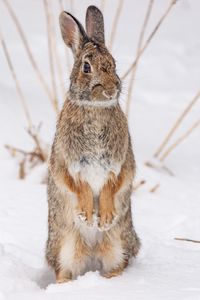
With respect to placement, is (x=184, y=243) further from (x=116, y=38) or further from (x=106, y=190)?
(x=116, y=38)

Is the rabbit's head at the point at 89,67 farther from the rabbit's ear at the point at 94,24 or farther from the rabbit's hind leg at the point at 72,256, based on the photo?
the rabbit's hind leg at the point at 72,256

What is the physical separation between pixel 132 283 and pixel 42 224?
1522mm

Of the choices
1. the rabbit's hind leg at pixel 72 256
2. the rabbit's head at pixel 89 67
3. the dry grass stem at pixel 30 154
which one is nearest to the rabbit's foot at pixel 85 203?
the rabbit's hind leg at pixel 72 256

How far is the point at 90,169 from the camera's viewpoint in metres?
4.70

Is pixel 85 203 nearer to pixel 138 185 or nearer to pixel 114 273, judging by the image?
pixel 114 273

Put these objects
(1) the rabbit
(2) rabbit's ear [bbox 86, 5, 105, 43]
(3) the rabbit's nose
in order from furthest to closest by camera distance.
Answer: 1. (2) rabbit's ear [bbox 86, 5, 105, 43]
2. (1) the rabbit
3. (3) the rabbit's nose

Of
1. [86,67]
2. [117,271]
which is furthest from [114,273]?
[86,67]

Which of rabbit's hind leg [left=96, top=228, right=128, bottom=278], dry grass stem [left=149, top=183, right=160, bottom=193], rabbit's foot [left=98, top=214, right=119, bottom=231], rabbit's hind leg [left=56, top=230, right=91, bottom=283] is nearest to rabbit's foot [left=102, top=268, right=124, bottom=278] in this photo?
rabbit's hind leg [left=96, top=228, right=128, bottom=278]

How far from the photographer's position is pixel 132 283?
4.67 metres

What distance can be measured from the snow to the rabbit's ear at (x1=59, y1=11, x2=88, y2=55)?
0.66 m

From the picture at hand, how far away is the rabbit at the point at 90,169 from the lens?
4.49 metres

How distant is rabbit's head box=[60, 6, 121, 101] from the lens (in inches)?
173

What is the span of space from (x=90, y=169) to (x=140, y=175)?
273 centimetres

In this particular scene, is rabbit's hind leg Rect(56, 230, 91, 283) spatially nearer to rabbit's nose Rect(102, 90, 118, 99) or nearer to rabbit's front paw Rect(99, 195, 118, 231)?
rabbit's front paw Rect(99, 195, 118, 231)
